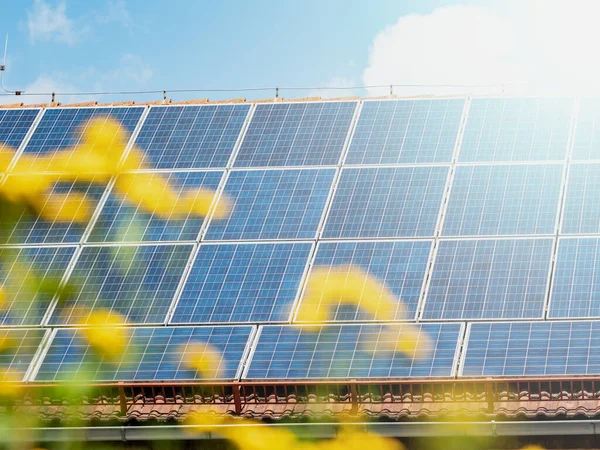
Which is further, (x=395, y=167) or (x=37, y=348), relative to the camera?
(x=395, y=167)

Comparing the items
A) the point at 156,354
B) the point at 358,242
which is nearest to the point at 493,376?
the point at 358,242

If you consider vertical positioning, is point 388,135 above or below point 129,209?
above

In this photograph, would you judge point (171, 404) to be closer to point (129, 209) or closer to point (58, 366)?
point (58, 366)

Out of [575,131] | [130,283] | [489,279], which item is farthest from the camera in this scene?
[575,131]

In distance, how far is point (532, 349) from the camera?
2433 cm

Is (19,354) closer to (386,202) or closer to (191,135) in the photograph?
(191,135)

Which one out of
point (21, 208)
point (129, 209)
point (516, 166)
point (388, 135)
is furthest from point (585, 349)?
point (21, 208)

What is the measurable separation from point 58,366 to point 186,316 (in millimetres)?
2894

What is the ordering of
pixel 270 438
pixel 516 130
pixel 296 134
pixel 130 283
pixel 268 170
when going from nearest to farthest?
pixel 270 438 → pixel 130 283 → pixel 268 170 → pixel 516 130 → pixel 296 134

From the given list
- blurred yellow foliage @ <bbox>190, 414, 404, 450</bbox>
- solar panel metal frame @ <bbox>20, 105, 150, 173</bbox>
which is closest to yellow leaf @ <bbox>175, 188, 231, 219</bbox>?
solar panel metal frame @ <bbox>20, 105, 150, 173</bbox>

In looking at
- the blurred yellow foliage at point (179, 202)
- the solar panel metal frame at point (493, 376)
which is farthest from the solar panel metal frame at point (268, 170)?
the solar panel metal frame at point (493, 376)

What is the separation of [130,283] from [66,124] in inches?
342

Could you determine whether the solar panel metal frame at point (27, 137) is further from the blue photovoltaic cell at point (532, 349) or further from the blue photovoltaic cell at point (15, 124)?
the blue photovoltaic cell at point (532, 349)

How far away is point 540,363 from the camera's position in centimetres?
2394
